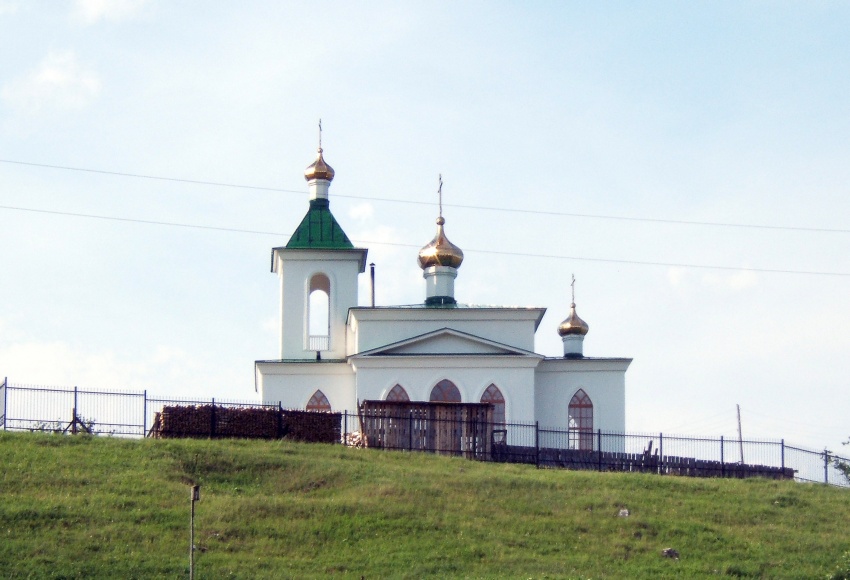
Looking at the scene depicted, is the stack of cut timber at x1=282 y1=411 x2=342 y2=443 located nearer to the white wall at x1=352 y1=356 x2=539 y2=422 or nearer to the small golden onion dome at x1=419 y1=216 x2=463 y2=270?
the white wall at x1=352 y1=356 x2=539 y2=422

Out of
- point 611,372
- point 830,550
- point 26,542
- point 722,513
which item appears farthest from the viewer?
point 611,372

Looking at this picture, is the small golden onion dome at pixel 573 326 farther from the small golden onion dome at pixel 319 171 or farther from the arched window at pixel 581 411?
the small golden onion dome at pixel 319 171

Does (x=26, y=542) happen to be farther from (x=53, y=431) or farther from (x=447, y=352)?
(x=447, y=352)

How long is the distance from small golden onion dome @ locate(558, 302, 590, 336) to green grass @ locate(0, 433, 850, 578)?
1398cm

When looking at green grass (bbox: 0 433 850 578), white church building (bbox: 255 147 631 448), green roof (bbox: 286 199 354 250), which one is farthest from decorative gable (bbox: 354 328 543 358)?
green grass (bbox: 0 433 850 578)

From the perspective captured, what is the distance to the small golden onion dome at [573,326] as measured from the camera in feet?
149

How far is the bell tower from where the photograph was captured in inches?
1775

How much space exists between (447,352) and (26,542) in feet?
65.7

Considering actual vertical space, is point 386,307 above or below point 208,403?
above

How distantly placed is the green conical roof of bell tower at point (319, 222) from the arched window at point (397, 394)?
6707 millimetres

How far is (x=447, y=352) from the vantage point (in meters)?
41.7

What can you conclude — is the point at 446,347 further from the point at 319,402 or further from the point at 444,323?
the point at 319,402

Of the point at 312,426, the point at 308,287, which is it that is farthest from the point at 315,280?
the point at 312,426

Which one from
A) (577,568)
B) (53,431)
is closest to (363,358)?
(53,431)
